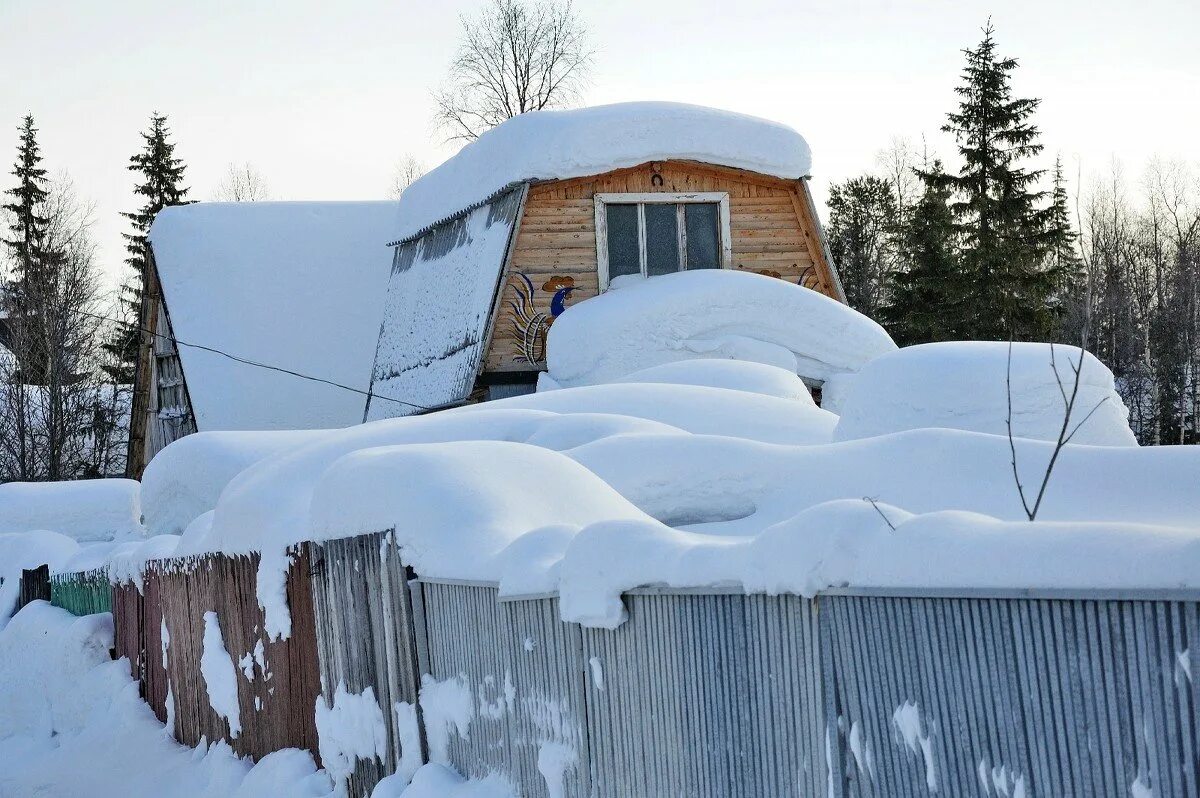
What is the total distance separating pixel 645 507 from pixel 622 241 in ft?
39.2

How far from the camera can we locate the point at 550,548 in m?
5.87

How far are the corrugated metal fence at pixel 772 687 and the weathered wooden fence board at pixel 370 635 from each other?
0.01 metres

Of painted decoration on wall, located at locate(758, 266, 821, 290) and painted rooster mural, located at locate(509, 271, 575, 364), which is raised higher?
painted decoration on wall, located at locate(758, 266, 821, 290)

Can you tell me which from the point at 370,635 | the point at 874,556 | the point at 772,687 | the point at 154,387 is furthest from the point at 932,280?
the point at 874,556

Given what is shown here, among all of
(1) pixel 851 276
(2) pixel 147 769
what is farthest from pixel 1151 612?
(1) pixel 851 276

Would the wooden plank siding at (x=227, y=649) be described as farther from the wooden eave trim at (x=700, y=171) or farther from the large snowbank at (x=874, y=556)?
the wooden eave trim at (x=700, y=171)

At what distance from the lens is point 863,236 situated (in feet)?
157

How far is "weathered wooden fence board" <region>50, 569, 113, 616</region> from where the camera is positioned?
14875mm

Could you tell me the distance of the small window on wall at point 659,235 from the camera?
21.2 metres

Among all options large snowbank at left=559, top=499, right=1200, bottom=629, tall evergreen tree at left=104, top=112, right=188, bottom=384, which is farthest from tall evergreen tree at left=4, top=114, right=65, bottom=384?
large snowbank at left=559, top=499, right=1200, bottom=629

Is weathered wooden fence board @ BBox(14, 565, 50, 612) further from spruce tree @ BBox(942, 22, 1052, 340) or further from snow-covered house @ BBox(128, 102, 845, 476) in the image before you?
spruce tree @ BBox(942, 22, 1052, 340)

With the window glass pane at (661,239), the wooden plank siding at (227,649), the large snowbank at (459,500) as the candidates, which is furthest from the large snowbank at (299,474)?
the window glass pane at (661,239)

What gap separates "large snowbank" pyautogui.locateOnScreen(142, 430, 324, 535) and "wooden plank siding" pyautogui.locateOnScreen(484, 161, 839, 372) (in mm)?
6237

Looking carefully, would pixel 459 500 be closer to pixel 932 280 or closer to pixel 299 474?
pixel 299 474
